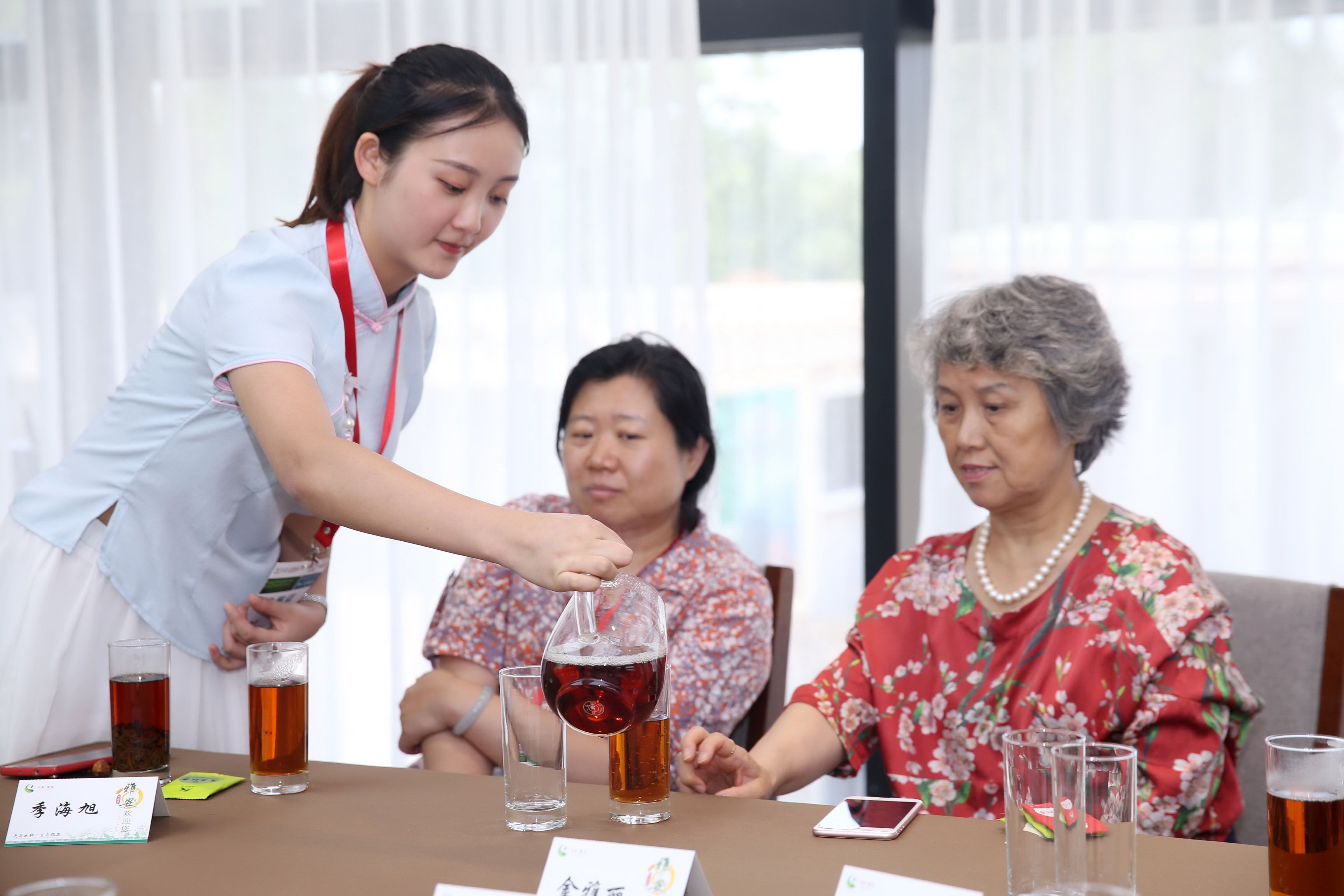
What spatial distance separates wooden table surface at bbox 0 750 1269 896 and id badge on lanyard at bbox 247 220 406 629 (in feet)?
1.51

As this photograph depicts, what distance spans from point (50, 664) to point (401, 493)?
0.72 metres

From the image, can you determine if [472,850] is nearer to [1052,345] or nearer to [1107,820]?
[1107,820]

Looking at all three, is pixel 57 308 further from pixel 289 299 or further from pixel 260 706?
pixel 260 706

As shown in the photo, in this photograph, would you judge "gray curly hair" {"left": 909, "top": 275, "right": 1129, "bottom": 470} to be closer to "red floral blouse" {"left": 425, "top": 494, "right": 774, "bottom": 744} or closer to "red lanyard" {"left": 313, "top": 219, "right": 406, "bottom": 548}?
"red floral blouse" {"left": 425, "top": 494, "right": 774, "bottom": 744}

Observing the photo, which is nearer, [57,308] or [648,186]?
[648,186]

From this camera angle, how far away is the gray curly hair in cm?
193

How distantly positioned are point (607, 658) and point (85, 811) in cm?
62

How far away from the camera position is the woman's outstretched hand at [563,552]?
1205 millimetres

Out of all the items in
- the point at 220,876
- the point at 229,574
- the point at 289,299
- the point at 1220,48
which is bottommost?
the point at 220,876

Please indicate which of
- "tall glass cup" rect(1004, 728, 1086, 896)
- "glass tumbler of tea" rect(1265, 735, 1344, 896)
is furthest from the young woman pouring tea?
"glass tumbler of tea" rect(1265, 735, 1344, 896)

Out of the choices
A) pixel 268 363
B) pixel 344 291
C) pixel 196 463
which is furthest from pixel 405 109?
pixel 196 463

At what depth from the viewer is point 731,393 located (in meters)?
3.18

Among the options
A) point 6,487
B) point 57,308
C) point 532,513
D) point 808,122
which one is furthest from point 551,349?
point 532,513

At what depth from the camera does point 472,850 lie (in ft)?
4.12
